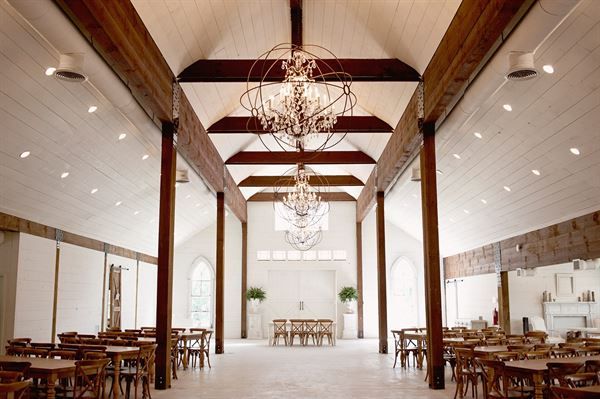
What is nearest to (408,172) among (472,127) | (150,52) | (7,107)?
(472,127)

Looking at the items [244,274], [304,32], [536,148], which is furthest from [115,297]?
[536,148]

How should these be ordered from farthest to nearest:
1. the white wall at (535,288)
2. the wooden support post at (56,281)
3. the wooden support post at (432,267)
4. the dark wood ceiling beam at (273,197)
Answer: the dark wood ceiling beam at (273,197) < the white wall at (535,288) < the wooden support post at (56,281) < the wooden support post at (432,267)

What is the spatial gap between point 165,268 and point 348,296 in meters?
11.9

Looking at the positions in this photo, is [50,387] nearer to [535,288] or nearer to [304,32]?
[304,32]

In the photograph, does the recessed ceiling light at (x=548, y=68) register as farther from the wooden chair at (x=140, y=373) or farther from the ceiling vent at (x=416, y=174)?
the wooden chair at (x=140, y=373)

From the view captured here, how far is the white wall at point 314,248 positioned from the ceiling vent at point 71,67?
1524 cm

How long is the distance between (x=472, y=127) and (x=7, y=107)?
6802mm

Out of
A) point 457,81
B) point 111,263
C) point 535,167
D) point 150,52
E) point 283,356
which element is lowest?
point 283,356

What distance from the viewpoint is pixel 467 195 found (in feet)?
42.5

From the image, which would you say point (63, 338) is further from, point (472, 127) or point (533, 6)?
point (533, 6)

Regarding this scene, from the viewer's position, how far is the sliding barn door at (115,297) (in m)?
15.1

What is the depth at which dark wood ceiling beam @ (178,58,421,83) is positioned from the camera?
9203 millimetres

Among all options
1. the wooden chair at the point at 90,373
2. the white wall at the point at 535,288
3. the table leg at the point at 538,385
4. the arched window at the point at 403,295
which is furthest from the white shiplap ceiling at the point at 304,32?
the arched window at the point at 403,295

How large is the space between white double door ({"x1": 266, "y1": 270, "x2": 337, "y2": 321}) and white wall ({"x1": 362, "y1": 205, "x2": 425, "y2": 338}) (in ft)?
3.92
